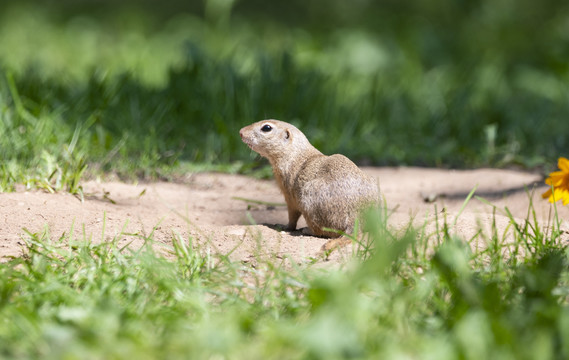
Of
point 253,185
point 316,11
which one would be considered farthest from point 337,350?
point 316,11

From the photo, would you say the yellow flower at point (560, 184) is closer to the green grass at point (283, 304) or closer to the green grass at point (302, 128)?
the green grass at point (302, 128)

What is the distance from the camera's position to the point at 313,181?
3.12 m

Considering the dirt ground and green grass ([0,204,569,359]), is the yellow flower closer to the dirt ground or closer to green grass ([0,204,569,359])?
the dirt ground

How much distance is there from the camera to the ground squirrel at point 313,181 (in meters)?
3.01

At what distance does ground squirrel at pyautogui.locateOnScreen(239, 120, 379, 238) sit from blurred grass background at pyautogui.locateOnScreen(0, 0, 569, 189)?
0.78m

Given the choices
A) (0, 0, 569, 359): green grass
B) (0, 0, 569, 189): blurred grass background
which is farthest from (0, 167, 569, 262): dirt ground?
(0, 0, 569, 189): blurred grass background

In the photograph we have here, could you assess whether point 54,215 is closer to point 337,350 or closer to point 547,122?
point 337,350

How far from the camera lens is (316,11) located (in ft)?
33.9

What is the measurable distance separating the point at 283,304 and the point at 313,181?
103 centimetres

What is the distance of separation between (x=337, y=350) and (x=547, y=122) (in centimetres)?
414

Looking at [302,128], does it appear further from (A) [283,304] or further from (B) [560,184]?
(A) [283,304]

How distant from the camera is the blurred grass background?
4.21 m

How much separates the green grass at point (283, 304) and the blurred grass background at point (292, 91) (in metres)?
1.09

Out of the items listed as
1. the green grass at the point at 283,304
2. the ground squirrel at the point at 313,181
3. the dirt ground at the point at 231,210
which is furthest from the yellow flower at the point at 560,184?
the ground squirrel at the point at 313,181
